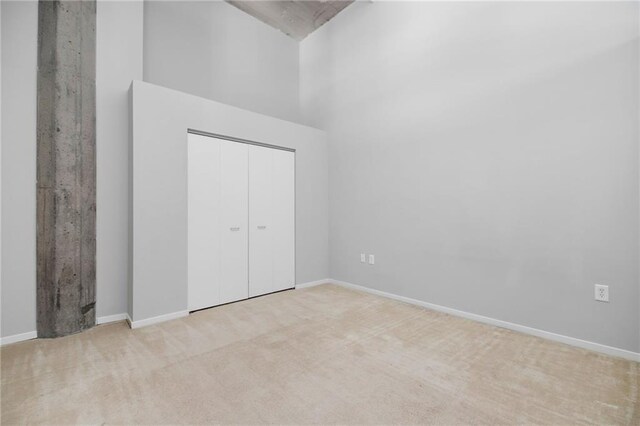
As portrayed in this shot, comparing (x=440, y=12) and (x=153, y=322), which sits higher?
(x=440, y=12)

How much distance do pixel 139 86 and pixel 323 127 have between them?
2.31m

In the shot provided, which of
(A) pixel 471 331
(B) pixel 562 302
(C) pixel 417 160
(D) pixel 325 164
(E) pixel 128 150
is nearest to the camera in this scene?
(B) pixel 562 302

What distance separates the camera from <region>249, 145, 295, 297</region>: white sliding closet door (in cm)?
330

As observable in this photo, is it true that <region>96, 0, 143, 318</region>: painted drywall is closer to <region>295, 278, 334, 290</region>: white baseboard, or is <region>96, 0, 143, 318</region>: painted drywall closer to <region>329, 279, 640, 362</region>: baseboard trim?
<region>295, 278, 334, 290</region>: white baseboard

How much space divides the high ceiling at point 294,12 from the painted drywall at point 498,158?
331 mm

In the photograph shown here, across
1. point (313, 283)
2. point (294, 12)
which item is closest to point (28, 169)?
point (313, 283)

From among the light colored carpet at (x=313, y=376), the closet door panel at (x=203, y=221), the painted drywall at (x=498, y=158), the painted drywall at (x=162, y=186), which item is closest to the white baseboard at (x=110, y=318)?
the light colored carpet at (x=313, y=376)

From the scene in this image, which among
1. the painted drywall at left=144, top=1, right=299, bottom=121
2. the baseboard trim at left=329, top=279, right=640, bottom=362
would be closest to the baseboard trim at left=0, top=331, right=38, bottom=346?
the painted drywall at left=144, top=1, right=299, bottom=121

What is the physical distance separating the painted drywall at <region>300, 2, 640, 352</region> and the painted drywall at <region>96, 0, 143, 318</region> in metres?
2.46

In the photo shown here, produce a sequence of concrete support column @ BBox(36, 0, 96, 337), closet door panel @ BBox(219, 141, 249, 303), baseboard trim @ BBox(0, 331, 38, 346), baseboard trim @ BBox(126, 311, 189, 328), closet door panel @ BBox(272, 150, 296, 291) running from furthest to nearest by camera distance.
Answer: closet door panel @ BBox(272, 150, 296, 291), closet door panel @ BBox(219, 141, 249, 303), baseboard trim @ BBox(126, 311, 189, 328), concrete support column @ BBox(36, 0, 96, 337), baseboard trim @ BBox(0, 331, 38, 346)

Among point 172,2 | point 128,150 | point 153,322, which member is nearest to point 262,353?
point 153,322

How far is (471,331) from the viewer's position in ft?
7.73

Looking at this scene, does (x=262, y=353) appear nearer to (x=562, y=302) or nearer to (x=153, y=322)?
(x=153, y=322)

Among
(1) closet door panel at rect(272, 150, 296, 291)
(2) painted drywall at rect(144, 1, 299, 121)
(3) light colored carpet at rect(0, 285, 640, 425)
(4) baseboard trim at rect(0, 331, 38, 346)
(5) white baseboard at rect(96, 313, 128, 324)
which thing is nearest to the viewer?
(3) light colored carpet at rect(0, 285, 640, 425)
